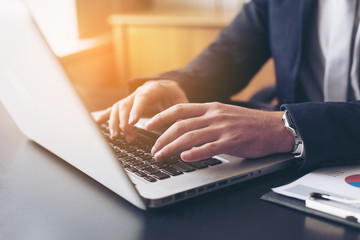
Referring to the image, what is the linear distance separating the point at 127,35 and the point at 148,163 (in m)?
2.26

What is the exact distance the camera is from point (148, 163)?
2.21 ft

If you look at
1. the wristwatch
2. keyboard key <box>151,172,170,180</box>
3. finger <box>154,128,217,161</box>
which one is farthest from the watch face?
keyboard key <box>151,172,170,180</box>

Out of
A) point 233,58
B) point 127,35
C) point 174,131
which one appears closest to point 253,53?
point 233,58

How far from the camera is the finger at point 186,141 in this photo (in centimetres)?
66

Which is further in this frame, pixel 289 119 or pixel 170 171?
pixel 289 119

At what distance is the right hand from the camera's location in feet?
2.58

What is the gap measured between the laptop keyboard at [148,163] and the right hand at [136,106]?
3 centimetres

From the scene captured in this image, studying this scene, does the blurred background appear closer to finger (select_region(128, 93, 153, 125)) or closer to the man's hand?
finger (select_region(128, 93, 153, 125))

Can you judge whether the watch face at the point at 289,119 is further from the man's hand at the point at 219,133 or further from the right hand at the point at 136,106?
the right hand at the point at 136,106

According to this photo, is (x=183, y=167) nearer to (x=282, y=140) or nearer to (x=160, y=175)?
(x=160, y=175)

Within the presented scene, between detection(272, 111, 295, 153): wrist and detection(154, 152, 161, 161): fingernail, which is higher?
detection(154, 152, 161, 161): fingernail

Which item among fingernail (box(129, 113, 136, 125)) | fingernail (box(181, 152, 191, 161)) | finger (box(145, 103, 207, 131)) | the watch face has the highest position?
finger (box(145, 103, 207, 131))

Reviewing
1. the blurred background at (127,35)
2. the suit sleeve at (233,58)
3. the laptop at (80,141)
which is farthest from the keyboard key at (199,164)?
the blurred background at (127,35)

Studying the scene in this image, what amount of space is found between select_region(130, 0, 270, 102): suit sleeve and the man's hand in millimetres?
461
